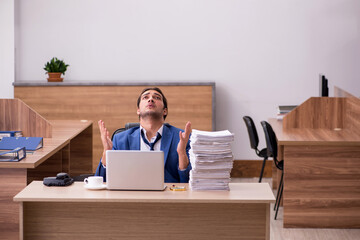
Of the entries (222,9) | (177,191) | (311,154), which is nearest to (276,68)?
(222,9)

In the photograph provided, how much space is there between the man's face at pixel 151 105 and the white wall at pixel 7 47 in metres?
4.01

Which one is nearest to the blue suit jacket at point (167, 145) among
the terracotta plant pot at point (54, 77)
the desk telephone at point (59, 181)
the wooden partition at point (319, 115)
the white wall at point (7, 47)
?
the desk telephone at point (59, 181)

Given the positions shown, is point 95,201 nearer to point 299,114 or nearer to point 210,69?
point 299,114

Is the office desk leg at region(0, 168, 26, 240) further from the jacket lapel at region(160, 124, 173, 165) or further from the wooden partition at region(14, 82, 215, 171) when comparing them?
the wooden partition at region(14, 82, 215, 171)

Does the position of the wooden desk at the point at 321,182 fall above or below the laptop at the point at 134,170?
below

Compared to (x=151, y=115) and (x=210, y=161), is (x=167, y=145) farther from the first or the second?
(x=210, y=161)

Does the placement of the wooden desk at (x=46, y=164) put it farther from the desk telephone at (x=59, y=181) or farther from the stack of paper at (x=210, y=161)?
the stack of paper at (x=210, y=161)

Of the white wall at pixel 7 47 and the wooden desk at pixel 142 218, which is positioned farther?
the white wall at pixel 7 47

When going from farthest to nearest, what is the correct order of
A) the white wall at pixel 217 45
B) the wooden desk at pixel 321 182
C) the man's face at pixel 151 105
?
the white wall at pixel 217 45
the wooden desk at pixel 321 182
the man's face at pixel 151 105

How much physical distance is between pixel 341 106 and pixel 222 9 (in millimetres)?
2303

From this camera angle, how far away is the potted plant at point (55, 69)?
7.61 m

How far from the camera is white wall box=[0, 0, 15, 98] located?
7.69 metres

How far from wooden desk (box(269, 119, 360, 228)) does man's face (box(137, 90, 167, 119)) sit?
1.64 meters

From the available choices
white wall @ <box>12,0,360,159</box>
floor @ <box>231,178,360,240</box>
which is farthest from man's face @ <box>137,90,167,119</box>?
white wall @ <box>12,0,360,159</box>
